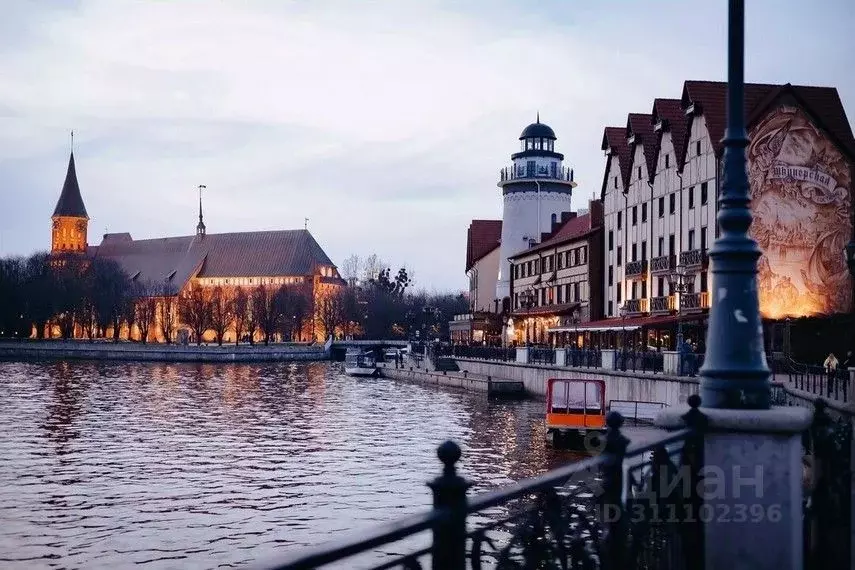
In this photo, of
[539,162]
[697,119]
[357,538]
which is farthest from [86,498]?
[539,162]

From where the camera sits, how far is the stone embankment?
5049 inches

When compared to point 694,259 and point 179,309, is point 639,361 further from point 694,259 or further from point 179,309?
point 179,309

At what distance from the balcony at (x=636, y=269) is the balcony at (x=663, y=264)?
1.49m

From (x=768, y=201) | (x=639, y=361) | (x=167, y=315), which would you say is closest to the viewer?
(x=639, y=361)

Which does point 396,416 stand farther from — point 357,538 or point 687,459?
point 357,538

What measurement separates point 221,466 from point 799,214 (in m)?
34.7

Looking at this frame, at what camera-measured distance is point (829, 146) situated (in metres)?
54.5

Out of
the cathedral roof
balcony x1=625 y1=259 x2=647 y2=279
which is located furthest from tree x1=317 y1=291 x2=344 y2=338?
balcony x1=625 y1=259 x2=647 y2=279

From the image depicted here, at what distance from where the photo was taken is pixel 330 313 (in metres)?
154

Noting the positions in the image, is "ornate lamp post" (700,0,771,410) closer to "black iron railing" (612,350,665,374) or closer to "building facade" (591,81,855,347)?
"black iron railing" (612,350,665,374)

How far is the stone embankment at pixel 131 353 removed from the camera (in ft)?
421

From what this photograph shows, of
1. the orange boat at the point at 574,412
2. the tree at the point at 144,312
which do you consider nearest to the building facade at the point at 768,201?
the orange boat at the point at 574,412

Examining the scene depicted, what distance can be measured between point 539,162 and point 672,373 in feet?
181

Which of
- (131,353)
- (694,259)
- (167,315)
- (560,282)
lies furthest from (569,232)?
(167,315)
